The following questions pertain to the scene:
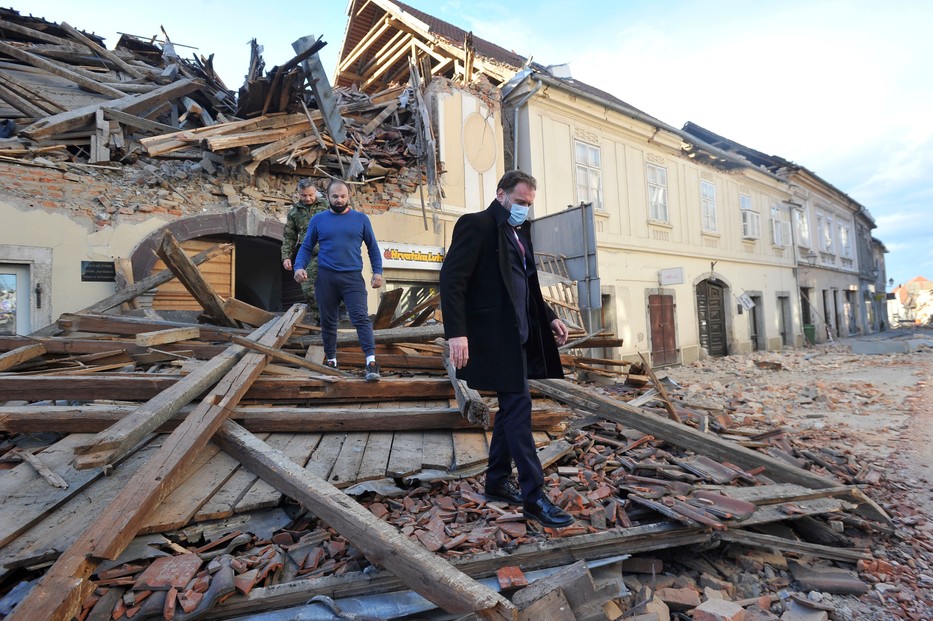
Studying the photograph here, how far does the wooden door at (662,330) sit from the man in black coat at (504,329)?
484 inches

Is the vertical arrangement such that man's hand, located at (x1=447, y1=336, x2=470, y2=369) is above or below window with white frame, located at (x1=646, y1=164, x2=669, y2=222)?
below

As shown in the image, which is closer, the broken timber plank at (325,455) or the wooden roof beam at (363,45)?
the broken timber plank at (325,455)

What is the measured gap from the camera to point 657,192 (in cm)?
1501

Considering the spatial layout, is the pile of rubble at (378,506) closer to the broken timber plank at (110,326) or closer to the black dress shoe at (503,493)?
the black dress shoe at (503,493)

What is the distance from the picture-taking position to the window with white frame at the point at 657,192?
14.8 meters

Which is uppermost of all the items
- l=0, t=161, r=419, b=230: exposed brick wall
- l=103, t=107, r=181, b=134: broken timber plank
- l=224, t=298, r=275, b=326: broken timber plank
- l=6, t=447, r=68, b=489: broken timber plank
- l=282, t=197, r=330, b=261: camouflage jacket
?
l=103, t=107, r=181, b=134: broken timber plank

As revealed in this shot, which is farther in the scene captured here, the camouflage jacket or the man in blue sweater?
the camouflage jacket

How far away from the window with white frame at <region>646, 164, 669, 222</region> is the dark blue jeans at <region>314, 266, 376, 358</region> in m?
12.6

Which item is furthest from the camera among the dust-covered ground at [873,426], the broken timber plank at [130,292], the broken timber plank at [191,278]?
the broken timber plank at [130,292]

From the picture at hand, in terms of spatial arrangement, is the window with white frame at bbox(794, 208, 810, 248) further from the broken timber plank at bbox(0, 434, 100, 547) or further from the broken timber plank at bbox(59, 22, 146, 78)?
the broken timber plank at bbox(0, 434, 100, 547)

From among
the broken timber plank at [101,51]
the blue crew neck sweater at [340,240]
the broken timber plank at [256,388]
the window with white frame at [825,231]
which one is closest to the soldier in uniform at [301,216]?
the blue crew neck sweater at [340,240]

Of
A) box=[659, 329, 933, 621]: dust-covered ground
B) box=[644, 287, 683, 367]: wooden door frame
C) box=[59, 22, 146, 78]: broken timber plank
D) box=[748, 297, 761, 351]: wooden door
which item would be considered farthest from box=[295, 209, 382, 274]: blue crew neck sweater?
box=[748, 297, 761, 351]: wooden door

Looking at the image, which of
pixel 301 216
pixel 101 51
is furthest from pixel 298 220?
pixel 101 51

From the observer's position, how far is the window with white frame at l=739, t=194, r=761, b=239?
18.5m
